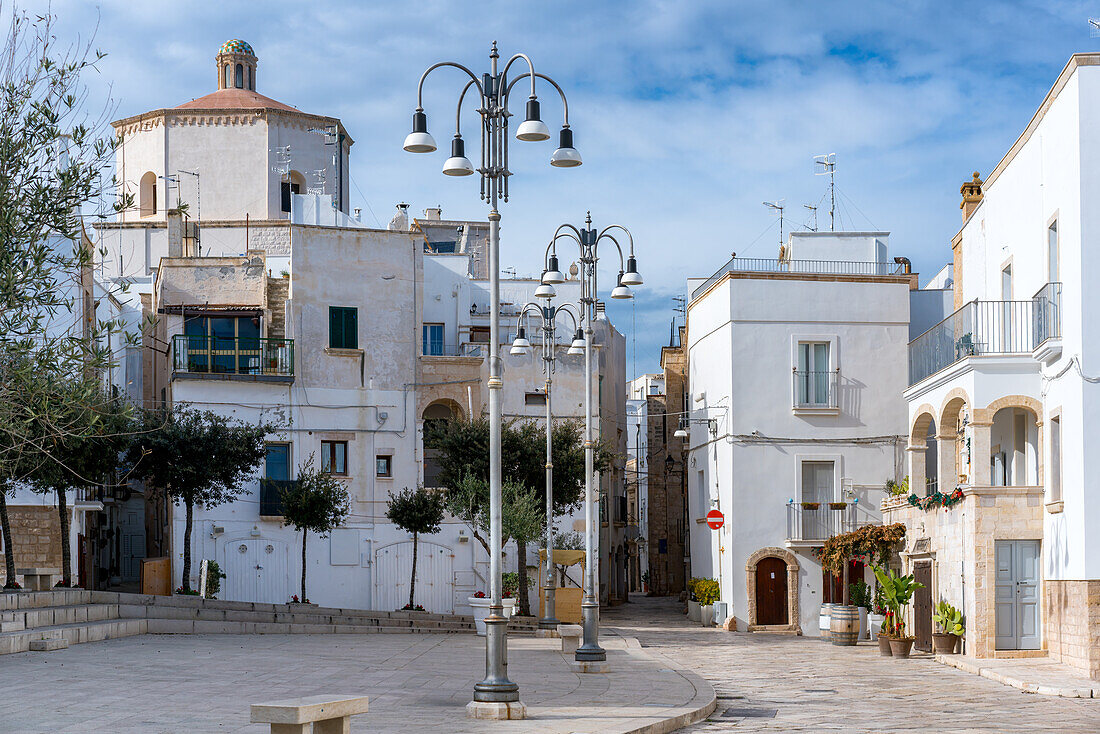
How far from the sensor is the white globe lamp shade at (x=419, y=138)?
14836 millimetres

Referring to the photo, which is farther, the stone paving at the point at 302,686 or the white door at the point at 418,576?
the white door at the point at 418,576

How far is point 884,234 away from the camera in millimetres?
41281

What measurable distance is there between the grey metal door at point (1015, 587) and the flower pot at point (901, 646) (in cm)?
203

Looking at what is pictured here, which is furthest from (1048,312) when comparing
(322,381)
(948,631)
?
(322,381)

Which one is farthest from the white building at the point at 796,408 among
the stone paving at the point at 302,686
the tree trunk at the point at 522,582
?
the stone paving at the point at 302,686

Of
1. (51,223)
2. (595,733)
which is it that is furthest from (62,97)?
(595,733)

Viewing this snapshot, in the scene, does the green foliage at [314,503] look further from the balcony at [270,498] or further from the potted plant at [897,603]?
the potted plant at [897,603]

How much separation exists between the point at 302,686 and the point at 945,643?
1498cm

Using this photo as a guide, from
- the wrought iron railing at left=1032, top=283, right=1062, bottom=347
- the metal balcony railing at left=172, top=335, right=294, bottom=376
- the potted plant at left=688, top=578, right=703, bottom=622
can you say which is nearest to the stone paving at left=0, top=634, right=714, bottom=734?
the wrought iron railing at left=1032, top=283, right=1062, bottom=347

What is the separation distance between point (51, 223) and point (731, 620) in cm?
2885

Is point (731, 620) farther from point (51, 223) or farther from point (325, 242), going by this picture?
point (51, 223)

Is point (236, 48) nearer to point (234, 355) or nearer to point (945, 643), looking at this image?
point (234, 355)

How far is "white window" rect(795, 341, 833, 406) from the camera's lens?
126 ft

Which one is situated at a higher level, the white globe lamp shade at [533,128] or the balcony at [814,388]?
the white globe lamp shade at [533,128]
